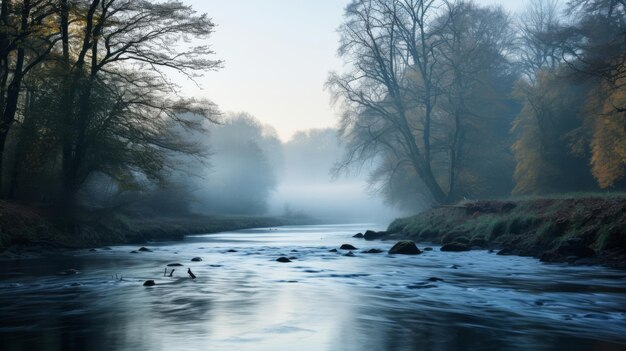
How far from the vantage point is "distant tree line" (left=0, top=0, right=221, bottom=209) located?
27734mm

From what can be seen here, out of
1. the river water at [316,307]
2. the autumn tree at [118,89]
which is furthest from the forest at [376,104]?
the river water at [316,307]

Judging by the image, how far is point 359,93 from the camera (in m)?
40.5

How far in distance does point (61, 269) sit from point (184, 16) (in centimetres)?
1656

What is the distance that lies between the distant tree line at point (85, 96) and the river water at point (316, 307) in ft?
29.0

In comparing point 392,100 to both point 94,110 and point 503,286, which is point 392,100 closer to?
point 94,110

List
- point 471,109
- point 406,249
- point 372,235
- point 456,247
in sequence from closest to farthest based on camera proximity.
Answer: point 406,249 < point 456,247 < point 372,235 < point 471,109

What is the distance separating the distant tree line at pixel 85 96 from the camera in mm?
27734

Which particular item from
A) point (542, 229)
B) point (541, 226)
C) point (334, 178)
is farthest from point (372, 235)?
point (542, 229)

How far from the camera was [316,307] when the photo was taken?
42.7 ft

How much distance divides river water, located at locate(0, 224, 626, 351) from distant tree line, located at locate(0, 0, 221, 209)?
8838 mm

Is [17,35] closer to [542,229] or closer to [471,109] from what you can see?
[542,229]

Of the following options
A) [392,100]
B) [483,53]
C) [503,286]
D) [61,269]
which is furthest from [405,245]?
[483,53]

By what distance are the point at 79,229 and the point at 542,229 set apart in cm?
2084

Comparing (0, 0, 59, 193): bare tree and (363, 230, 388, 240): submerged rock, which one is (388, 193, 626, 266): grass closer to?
(363, 230, 388, 240): submerged rock
